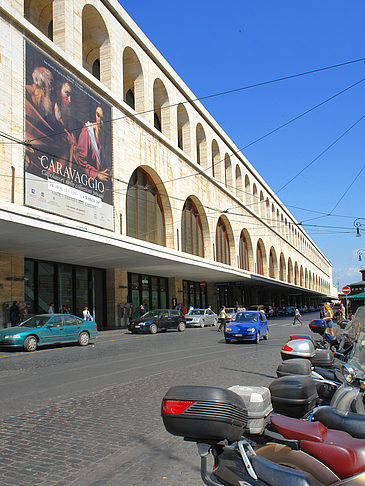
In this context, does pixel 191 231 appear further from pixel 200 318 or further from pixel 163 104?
pixel 163 104

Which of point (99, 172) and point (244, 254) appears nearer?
point (99, 172)

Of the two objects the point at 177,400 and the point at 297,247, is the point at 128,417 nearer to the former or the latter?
the point at 177,400

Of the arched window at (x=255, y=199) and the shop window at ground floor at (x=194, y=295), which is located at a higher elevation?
the arched window at (x=255, y=199)

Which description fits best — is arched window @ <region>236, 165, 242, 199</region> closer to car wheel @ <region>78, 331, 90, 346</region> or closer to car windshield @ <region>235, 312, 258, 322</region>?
car windshield @ <region>235, 312, 258, 322</region>

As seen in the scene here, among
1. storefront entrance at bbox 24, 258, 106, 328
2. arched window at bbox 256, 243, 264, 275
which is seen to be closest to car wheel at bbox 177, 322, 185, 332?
storefront entrance at bbox 24, 258, 106, 328

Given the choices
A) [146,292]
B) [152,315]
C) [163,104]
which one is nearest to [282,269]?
[146,292]

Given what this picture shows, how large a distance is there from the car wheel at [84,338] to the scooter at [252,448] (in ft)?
52.6

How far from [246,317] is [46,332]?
854 cm

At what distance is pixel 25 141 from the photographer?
61.7 feet

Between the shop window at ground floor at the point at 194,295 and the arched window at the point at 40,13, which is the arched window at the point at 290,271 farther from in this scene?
the arched window at the point at 40,13

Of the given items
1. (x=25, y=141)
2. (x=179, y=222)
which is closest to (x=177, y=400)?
(x=25, y=141)

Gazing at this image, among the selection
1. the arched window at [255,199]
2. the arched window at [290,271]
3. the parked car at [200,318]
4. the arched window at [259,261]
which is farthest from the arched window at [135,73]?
the arched window at [290,271]

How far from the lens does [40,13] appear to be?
26219 mm

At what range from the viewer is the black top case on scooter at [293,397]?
Result: 3.21 metres
